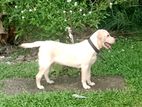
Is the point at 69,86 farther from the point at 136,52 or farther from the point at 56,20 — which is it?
the point at 136,52

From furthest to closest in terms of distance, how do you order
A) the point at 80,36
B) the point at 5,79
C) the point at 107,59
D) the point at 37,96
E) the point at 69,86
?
1. the point at 80,36
2. the point at 107,59
3. the point at 5,79
4. the point at 69,86
5. the point at 37,96

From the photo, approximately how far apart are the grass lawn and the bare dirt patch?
0.47ft

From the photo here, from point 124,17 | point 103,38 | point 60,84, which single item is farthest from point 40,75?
point 124,17

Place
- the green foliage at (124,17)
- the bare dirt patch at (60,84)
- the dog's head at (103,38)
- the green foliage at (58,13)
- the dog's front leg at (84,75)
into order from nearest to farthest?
the dog's head at (103,38) → the dog's front leg at (84,75) → the bare dirt patch at (60,84) → the green foliage at (58,13) → the green foliage at (124,17)

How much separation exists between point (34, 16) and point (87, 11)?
0.91 m

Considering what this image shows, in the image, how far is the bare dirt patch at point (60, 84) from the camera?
7266mm

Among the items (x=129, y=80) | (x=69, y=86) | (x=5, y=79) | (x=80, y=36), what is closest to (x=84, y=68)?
(x=69, y=86)

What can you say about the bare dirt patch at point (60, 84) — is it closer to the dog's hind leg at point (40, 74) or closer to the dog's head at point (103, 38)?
the dog's hind leg at point (40, 74)

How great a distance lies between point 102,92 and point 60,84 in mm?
743

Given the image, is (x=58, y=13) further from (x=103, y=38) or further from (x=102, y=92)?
(x=102, y=92)

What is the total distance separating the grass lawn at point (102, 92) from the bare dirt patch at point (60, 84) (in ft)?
0.47

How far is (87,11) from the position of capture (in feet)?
26.8

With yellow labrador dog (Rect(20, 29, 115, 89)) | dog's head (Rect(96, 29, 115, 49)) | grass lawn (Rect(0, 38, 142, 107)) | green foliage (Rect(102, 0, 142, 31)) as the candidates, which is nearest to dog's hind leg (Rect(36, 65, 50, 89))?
yellow labrador dog (Rect(20, 29, 115, 89))

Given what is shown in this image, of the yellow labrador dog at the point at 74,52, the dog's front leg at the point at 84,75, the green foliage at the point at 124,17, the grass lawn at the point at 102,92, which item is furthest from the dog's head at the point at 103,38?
the green foliage at the point at 124,17
